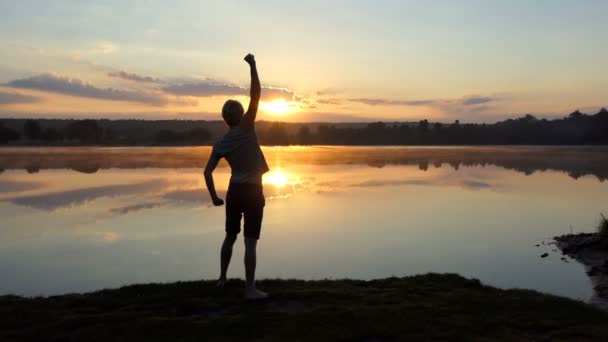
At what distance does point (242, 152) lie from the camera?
7.16 metres

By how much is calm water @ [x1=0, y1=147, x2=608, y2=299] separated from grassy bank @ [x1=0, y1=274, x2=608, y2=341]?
2882 mm

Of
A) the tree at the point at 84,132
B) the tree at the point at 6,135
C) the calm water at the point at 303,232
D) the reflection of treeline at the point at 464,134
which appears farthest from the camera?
the reflection of treeline at the point at 464,134

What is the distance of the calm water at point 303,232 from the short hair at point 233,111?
16.3 feet

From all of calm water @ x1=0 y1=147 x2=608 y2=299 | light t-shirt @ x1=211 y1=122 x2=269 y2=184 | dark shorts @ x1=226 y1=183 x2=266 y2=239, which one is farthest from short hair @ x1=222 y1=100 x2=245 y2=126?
calm water @ x1=0 y1=147 x2=608 y2=299

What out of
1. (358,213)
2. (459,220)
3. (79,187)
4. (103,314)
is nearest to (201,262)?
(103,314)

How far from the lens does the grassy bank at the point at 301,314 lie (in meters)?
6.10

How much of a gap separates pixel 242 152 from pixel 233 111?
589 mm

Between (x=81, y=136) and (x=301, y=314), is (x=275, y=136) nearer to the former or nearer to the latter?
(x=81, y=136)

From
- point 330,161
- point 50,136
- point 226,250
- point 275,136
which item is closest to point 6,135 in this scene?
point 50,136

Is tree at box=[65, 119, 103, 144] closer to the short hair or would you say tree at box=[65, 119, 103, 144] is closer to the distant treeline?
the distant treeline

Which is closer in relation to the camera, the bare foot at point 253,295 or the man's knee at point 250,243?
the man's knee at point 250,243

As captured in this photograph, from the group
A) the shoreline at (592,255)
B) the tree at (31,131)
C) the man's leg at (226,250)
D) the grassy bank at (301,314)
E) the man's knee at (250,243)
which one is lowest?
the shoreline at (592,255)

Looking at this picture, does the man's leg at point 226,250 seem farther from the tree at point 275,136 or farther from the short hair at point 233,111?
the tree at point 275,136

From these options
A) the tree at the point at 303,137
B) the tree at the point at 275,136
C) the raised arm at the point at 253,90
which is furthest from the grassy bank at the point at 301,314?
the tree at the point at 303,137
